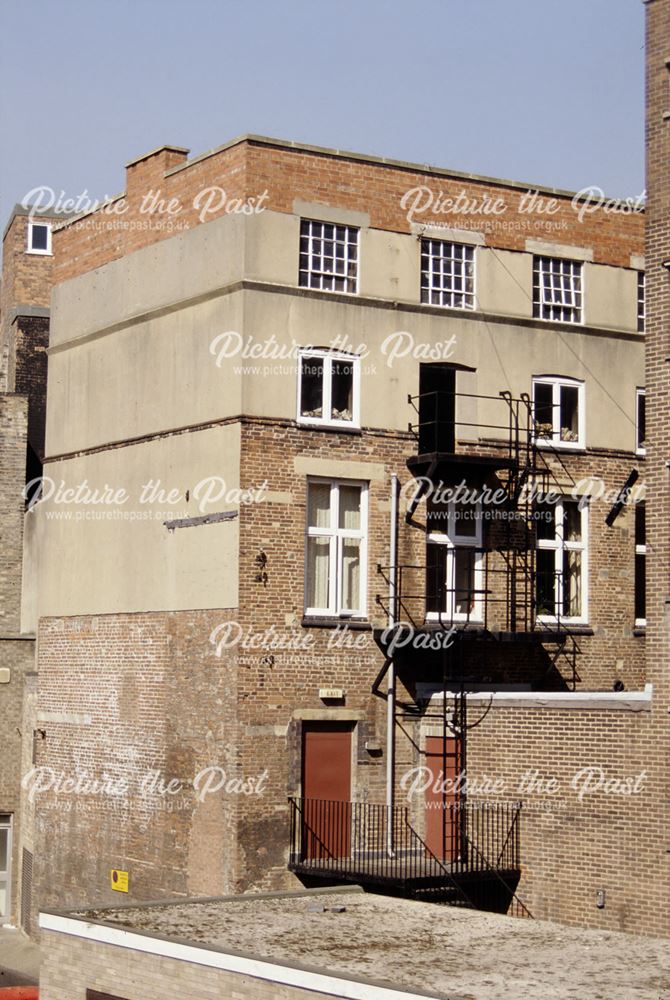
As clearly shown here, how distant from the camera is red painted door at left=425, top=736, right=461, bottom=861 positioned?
1154 inches

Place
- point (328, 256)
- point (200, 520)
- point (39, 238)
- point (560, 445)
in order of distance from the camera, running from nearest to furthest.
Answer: point (200, 520) < point (328, 256) < point (560, 445) < point (39, 238)

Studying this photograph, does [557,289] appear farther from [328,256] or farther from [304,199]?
[304,199]

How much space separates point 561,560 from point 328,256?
7.77m

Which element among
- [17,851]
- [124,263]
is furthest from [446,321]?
[17,851]

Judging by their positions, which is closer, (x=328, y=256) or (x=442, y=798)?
(x=442, y=798)

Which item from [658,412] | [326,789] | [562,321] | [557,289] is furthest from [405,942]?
[557,289]

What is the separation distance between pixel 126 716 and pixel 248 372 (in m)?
7.78

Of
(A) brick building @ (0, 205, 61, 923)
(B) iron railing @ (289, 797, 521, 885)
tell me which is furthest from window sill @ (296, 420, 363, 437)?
(A) brick building @ (0, 205, 61, 923)

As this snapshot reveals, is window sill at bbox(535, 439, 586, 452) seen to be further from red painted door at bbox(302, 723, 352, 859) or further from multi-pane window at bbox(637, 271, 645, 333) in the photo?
red painted door at bbox(302, 723, 352, 859)

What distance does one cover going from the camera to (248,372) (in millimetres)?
30109

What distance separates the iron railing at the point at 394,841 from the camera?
27.9 meters

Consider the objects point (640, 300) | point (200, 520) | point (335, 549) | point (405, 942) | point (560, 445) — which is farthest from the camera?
point (640, 300)

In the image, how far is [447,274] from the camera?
108ft

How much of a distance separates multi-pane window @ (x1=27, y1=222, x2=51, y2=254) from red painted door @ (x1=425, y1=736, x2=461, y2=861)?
2413 cm
